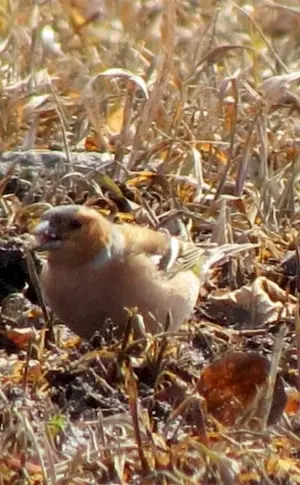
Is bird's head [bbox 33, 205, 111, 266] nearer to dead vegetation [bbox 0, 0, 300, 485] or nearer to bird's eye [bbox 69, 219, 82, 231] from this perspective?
bird's eye [bbox 69, 219, 82, 231]

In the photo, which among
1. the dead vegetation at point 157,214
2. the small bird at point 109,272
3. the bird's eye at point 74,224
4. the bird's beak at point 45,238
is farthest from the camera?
the bird's eye at point 74,224

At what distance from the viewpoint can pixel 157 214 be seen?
6.11 meters

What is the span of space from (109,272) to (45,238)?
26 cm

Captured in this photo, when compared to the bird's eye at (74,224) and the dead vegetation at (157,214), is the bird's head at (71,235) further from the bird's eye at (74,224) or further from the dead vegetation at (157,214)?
the dead vegetation at (157,214)

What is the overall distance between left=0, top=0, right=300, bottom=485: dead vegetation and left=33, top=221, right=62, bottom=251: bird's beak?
80mm

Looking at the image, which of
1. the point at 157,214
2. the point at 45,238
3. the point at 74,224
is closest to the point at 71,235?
the point at 74,224

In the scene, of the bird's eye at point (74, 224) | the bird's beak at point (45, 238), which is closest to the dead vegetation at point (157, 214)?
the bird's beak at point (45, 238)

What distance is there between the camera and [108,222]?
18.2ft

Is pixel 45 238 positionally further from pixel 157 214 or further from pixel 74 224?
pixel 157 214

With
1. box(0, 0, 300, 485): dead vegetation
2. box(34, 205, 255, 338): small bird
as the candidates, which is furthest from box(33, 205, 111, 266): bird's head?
box(0, 0, 300, 485): dead vegetation

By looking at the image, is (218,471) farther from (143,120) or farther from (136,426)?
(143,120)

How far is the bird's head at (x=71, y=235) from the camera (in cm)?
524

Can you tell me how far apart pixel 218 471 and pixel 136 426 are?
0.24 meters

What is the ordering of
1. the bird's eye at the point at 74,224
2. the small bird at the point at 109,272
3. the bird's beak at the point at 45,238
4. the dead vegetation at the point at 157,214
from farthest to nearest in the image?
the bird's eye at the point at 74,224, the bird's beak at the point at 45,238, the small bird at the point at 109,272, the dead vegetation at the point at 157,214
